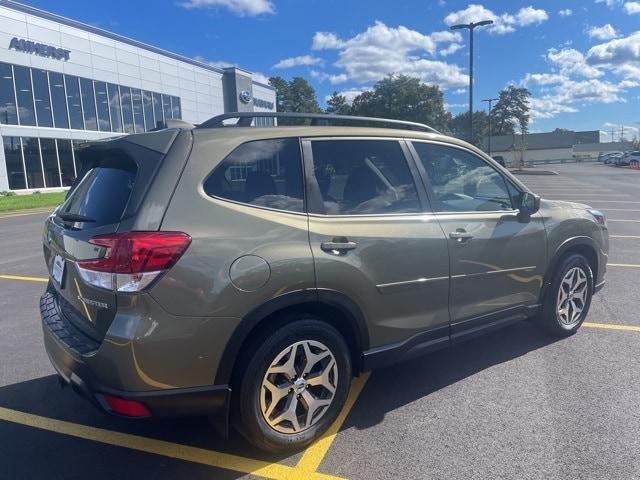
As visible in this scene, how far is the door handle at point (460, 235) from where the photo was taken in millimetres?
3467

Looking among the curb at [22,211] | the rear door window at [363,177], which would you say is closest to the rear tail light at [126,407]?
the rear door window at [363,177]

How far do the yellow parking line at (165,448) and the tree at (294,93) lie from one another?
10215cm

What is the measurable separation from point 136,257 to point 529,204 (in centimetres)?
304

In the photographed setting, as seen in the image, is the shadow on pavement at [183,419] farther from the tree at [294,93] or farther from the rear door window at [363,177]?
the tree at [294,93]

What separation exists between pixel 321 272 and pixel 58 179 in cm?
3057

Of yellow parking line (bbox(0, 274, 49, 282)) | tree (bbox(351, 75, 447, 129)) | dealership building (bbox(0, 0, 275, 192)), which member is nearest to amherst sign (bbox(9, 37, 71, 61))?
dealership building (bbox(0, 0, 275, 192))

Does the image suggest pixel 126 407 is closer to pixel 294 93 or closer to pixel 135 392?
pixel 135 392

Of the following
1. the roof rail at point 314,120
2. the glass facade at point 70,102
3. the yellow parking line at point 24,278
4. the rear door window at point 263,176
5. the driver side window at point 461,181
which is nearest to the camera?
the rear door window at point 263,176

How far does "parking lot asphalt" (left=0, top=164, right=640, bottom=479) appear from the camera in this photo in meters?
2.75

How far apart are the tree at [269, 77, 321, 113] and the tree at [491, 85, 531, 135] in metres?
39.6

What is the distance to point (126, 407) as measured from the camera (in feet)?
8.05

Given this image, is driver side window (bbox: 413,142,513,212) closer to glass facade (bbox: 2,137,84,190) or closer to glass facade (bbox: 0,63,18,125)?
glass facade (bbox: 2,137,84,190)

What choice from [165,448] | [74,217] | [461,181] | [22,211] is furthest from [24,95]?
[165,448]

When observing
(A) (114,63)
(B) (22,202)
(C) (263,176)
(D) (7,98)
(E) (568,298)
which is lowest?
(E) (568,298)
